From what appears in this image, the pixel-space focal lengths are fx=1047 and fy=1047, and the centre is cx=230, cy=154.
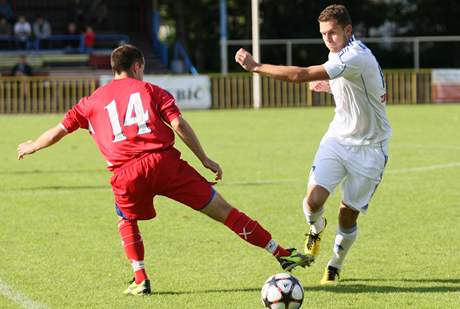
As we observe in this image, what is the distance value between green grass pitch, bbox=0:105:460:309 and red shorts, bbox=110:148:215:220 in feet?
2.13

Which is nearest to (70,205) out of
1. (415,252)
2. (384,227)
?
(384,227)

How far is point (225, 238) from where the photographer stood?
391 inches

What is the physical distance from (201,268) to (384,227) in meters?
2.69

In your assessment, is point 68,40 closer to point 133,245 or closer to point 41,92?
point 41,92

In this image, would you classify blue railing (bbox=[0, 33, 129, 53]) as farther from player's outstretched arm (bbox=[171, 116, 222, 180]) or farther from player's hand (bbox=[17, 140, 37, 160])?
player's outstretched arm (bbox=[171, 116, 222, 180])

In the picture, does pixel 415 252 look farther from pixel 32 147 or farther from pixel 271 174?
pixel 271 174

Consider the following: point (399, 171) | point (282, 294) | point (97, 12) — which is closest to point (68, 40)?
point (97, 12)

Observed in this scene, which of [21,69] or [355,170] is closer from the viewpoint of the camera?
[355,170]

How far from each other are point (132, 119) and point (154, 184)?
0.48 metres

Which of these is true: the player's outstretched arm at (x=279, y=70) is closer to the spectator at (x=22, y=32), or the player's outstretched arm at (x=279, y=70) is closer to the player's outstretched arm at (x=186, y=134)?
the player's outstretched arm at (x=186, y=134)

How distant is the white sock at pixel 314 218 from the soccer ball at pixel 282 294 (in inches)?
45.4

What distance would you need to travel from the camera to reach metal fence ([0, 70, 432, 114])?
107 feet

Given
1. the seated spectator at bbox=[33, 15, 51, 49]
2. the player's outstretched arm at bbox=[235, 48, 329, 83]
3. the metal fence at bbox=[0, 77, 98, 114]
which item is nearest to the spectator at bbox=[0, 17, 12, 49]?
the seated spectator at bbox=[33, 15, 51, 49]

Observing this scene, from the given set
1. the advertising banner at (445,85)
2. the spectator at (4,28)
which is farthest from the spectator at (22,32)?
the advertising banner at (445,85)
